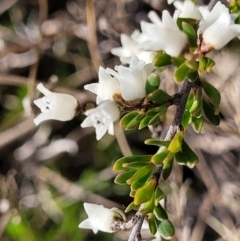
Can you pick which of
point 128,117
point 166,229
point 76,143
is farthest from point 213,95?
point 76,143

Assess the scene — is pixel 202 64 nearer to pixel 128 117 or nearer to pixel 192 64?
pixel 192 64

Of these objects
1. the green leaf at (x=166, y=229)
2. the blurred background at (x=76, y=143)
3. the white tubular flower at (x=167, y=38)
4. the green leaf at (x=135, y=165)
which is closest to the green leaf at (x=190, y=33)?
the white tubular flower at (x=167, y=38)

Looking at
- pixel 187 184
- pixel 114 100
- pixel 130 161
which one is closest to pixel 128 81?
pixel 114 100

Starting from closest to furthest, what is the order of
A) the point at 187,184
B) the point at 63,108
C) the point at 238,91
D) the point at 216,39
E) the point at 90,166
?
the point at 216,39
the point at 63,108
the point at 238,91
the point at 187,184
the point at 90,166

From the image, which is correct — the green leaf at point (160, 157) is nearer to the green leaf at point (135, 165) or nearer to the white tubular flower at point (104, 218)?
the green leaf at point (135, 165)

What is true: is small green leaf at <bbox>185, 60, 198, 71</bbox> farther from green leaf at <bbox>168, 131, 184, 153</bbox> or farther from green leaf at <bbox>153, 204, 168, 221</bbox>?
green leaf at <bbox>153, 204, 168, 221</bbox>

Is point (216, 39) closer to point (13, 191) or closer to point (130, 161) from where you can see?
point (130, 161)

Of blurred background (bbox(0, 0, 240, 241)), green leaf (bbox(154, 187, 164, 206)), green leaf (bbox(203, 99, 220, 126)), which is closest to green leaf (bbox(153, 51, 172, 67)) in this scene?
green leaf (bbox(203, 99, 220, 126))
